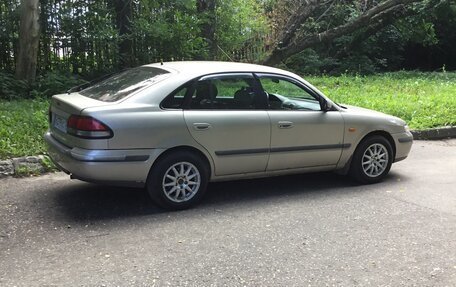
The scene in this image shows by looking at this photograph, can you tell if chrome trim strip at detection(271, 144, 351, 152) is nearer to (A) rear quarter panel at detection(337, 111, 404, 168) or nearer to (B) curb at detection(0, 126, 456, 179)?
(A) rear quarter panel at detection(337, 111, 404, 168)

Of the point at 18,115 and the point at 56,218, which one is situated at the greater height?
the point at 18,115

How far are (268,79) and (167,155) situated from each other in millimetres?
1581

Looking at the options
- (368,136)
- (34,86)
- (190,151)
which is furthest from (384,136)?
(34,86)

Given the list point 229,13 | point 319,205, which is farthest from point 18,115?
point 229,13

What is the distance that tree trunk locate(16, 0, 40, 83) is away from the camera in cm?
1035

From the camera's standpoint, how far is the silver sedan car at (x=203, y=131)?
498 cm

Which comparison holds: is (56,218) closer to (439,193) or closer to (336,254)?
(336,254)

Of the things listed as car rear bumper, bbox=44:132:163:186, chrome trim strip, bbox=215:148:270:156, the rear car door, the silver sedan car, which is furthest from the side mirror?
car rear bumper, bbox=44:132:163:186

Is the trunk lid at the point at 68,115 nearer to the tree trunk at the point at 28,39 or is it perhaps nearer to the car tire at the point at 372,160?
the car tire at the point at 372,160

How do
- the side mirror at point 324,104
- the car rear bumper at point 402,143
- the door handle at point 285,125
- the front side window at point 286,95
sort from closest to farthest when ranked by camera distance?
the door handle at point 285,125 < the front side window at point 286,95 < the side mirror at point 324,104 < the car rear bumper at point 402,143

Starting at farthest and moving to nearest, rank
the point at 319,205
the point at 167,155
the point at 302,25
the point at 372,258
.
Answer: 1. the point at 302,25
2. the point at 319,205
3. the point at 167,155
4. the point at 372,258

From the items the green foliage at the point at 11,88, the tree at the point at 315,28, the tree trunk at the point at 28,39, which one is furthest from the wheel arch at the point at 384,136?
the tree at the point at 315,28

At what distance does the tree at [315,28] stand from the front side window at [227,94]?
10903 millimetres

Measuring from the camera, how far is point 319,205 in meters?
5.63
